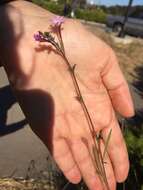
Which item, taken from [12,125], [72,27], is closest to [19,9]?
[72,27]

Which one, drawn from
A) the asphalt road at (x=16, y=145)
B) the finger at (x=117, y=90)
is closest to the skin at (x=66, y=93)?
the finger at (x=117, y=90)

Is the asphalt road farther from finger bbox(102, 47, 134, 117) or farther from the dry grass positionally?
the dry grass

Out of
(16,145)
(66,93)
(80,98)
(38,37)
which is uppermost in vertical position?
(38,37)

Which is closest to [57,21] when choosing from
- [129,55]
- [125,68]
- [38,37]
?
[38,37]

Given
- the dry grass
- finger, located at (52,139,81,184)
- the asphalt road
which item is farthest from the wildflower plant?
the dry grass

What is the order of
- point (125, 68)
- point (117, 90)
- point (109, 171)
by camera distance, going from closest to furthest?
point (109, 171) < point (117, 90) < point (125, 68)

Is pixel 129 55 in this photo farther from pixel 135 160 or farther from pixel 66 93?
pixel 66 93

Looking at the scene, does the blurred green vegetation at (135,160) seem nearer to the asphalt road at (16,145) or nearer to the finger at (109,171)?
the finger at (109,171)
